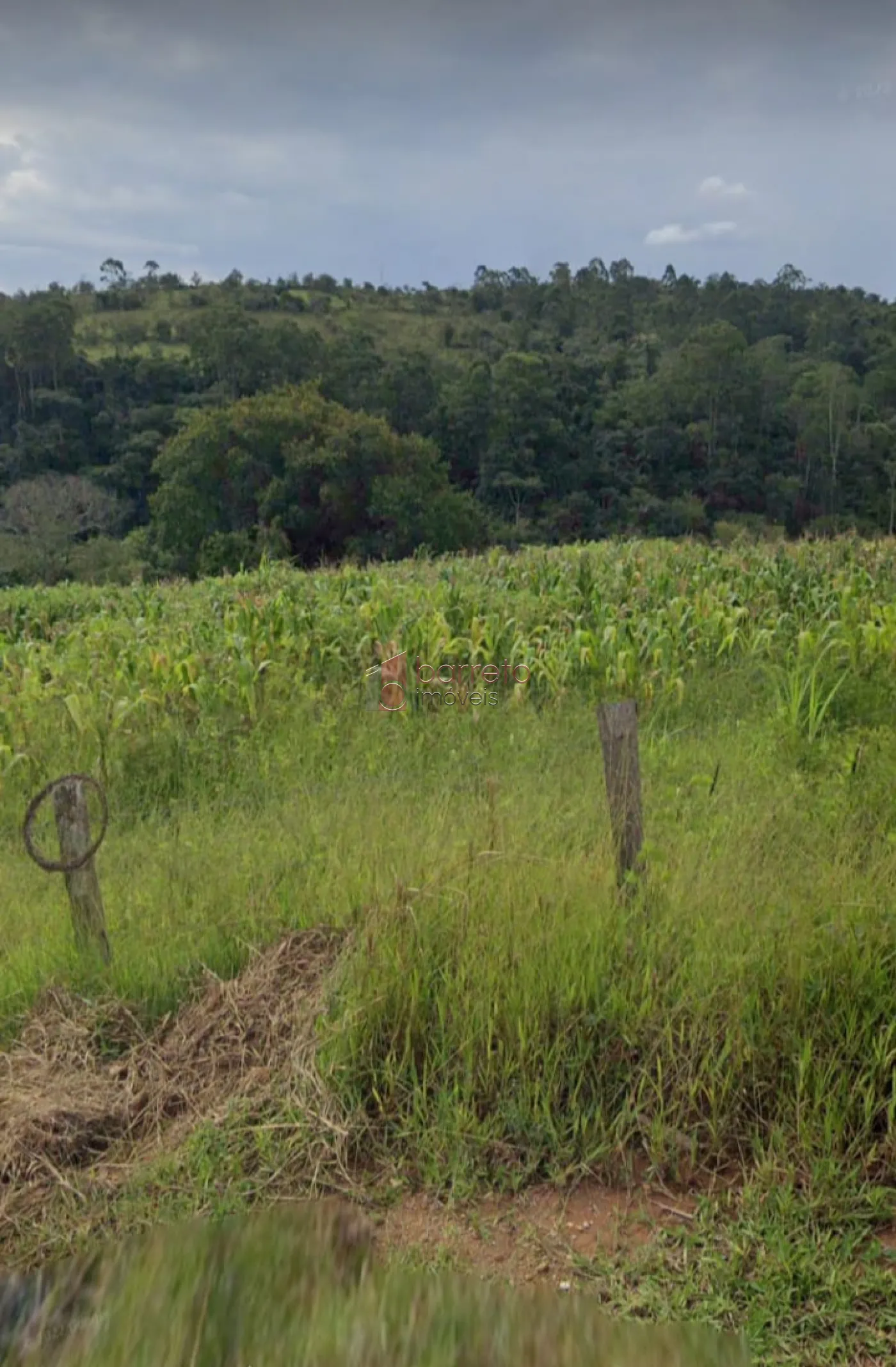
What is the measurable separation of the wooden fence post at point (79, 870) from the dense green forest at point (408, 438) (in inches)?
860

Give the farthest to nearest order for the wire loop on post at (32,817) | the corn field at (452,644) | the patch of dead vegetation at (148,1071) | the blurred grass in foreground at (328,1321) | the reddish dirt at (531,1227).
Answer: the corn field at (452,644)
the wire loop on post at (32,817)
the patch of dead vegetation at (148,1071)
the reddish dirt at (531,1227)
the blurred grass in foreground at (328,1321)

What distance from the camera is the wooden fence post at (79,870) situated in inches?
121

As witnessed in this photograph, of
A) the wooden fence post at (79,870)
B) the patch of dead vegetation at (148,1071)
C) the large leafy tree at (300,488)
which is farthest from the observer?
the large leafy tree at (300,488)

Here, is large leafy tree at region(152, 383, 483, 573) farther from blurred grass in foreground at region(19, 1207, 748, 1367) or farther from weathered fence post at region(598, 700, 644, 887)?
blurred grass in foreground at region(19, 1207, 748, 1367)

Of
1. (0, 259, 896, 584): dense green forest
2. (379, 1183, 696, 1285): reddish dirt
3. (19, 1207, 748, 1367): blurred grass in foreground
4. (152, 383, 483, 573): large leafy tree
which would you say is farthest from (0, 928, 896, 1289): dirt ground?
(152, 383, 483, 573): large leafy tree

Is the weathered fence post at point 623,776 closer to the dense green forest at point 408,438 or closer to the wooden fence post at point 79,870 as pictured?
the wooden fence post at point 79,870

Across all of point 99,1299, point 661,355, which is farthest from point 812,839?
point 661,355

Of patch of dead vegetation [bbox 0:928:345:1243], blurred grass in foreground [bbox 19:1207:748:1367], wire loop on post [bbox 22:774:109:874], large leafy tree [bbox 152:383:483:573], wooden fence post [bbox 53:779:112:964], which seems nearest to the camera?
blurred grass in foreground [bbox 19:1207:748:1367]

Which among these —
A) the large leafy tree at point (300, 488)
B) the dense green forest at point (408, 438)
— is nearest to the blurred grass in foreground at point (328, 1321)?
the dense green forest at point (408, 438)

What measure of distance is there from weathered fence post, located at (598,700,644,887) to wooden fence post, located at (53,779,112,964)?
165cm

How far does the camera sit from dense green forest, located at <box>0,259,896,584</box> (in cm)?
2719

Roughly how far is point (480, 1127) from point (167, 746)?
144 inches

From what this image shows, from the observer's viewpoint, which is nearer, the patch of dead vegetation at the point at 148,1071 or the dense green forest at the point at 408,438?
the patch of dead vegetation at the point at 148,1071

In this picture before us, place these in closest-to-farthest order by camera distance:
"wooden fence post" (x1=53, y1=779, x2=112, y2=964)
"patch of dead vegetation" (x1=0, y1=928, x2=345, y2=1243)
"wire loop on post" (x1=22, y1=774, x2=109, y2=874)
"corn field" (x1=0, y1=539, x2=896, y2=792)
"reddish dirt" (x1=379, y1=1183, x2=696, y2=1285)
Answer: "reddish dirt" (x1=379, y1=1183, x2=696, y2=1285)
"patch of dead vegetation" (x1=0, y1=928, x2=345, y2=1243)
"wire loop on post" (x1=22, y1=774, x2=109, y2=874)
"wooden fence post" (x1=53, y1=779, x2=112, y2=964)
"corn field" (x1=0, y1=539, x2=896, y2=792)
